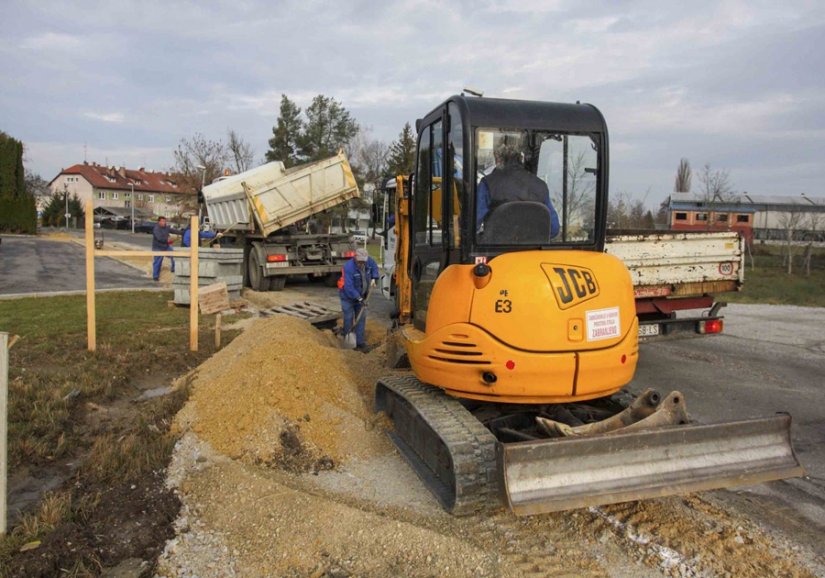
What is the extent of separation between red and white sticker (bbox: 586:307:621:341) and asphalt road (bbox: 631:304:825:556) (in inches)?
61.6

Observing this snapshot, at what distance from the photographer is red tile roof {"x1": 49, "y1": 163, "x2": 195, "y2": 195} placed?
9344cm

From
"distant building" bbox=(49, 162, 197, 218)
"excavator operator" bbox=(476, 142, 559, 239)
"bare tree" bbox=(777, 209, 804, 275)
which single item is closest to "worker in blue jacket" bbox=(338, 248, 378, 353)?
"excavator operator" bbox=(476, 142, 559, 239)

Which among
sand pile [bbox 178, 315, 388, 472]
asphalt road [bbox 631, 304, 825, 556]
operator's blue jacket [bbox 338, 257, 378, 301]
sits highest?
operator's blue jacket [bbox 338, 257, 378, 301]

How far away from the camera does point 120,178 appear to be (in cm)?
9656

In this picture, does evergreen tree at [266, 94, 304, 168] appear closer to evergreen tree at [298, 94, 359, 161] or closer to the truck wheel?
evergreen tree at [298, 94, 359, 161]

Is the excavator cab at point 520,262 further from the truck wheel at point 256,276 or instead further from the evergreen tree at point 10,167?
the evergreen tree at point 10,167

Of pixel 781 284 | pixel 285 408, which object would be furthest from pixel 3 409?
pixel 781 284

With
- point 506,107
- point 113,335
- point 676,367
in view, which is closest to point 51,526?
point 506,107

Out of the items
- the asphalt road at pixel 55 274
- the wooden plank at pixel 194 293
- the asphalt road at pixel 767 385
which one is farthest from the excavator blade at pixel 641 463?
the asphalt road at pixel 55 274

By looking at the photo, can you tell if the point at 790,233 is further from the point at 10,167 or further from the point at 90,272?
the point at 10,167

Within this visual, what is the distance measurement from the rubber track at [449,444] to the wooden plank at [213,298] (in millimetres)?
6736

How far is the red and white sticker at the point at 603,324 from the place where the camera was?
4.19 meters

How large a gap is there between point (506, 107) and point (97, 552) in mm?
3884

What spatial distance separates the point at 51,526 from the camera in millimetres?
3764
